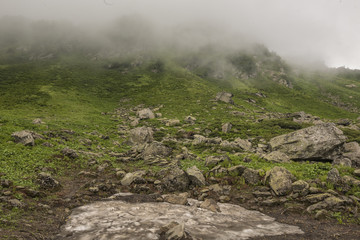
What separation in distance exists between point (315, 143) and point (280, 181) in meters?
9.18

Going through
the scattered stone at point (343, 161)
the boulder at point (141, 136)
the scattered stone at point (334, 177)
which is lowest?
the boulder at point (141, 136)

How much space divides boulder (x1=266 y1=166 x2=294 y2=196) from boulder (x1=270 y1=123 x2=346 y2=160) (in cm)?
722

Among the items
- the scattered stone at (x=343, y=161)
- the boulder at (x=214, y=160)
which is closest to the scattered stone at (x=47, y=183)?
the boulder at (x=214, y=160)

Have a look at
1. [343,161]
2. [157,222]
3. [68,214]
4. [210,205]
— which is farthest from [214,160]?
[68,214]

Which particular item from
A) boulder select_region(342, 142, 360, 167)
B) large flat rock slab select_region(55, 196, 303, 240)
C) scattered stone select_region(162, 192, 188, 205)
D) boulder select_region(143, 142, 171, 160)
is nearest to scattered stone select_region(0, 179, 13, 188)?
large flat rock slab select_region(55, 196, 303, 240)

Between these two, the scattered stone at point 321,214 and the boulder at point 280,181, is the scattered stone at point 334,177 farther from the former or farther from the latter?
the scattered stone at point 321,214

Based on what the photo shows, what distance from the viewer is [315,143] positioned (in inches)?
718

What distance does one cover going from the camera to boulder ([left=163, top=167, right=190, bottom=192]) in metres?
13.1

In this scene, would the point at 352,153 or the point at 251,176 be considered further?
the point at 352,153

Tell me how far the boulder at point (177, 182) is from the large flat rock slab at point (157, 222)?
2.22 meters

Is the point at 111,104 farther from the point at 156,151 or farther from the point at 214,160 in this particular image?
the point at 214,160

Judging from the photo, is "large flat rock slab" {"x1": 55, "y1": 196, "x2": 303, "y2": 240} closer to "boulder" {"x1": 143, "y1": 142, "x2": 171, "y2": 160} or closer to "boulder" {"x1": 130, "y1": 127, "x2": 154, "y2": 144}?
"boulder" {"x1": 143, "y1": 142, "x2": 171, "y2": 160}

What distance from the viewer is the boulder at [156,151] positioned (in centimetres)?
2071

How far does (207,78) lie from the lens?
4058 inches
